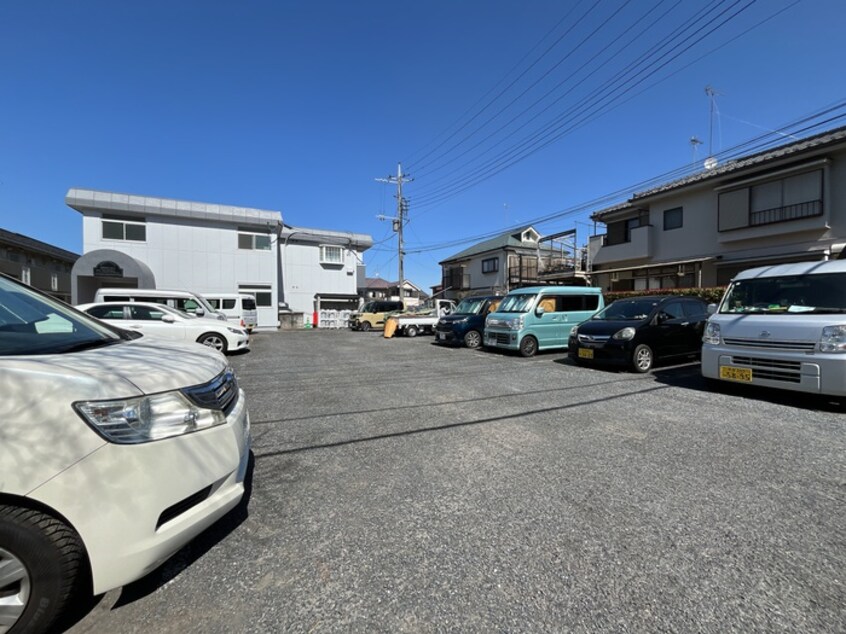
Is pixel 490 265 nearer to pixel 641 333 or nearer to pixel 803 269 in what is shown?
pixel 641 333

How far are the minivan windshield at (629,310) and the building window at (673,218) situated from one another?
39.2 ft

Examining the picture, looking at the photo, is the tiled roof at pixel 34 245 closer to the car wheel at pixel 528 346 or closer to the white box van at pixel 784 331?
the car wheel at pixel 528 346

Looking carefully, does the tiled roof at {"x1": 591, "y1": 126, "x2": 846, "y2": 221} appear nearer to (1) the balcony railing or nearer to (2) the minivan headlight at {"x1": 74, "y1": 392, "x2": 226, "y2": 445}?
(1) the balcony railing

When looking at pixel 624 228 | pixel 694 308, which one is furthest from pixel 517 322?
pixel 624 228

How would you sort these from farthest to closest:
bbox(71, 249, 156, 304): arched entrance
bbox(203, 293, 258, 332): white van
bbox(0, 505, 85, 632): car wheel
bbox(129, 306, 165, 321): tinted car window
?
bbox(203, 293, 258, 332): white van < bbox(71, 249, 156, 304): arched entrance < bbox(129, 306, 165, 321): tinted car window < bbox(0, 505, 85, 632): car wheel

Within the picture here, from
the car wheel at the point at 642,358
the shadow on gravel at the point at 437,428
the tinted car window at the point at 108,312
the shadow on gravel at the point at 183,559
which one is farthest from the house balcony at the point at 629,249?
the tinted car window at the point at 108,312

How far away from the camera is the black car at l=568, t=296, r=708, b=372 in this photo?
7109 mm

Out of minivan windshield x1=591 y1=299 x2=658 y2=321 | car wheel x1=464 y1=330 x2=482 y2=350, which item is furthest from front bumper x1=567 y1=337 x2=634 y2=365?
car wheel x1=464 y1=330 x2=482 y2=350

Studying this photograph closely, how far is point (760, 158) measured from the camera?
14562 mm

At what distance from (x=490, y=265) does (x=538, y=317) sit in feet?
65.2

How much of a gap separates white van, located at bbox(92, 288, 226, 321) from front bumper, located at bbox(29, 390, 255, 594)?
11.1 meters

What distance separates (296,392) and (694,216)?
18236 mm

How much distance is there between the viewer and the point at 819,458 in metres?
3.12

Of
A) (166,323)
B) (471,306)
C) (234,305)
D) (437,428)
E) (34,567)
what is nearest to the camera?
(34,567)
